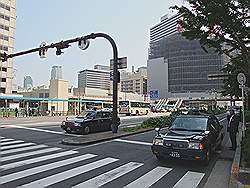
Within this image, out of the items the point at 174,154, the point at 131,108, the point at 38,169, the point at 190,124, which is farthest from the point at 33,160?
the point at 131,108

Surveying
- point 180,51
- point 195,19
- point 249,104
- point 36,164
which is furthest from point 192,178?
point 180,51

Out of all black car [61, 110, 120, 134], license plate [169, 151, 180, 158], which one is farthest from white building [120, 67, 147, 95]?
license plate [169, 151, 180, 158]

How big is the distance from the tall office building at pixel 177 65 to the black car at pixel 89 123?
9562cm

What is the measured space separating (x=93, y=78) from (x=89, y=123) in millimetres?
123281

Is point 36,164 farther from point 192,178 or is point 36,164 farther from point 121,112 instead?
point 121,112

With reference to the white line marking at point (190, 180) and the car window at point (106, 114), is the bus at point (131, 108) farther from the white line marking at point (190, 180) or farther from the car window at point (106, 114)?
the white line marking at point (190, 180)

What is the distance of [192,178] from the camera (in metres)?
7.59

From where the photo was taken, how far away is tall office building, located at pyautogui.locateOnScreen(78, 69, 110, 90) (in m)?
137

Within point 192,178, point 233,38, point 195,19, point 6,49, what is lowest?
point 192,178

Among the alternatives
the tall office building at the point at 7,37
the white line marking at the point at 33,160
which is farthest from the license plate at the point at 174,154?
the tall office building at the point at 7,37

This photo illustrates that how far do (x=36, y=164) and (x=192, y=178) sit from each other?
4567 mm

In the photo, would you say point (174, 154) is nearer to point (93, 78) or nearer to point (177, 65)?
point (177, 65)

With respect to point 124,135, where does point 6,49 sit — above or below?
above

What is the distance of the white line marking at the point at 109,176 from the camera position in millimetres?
6676
